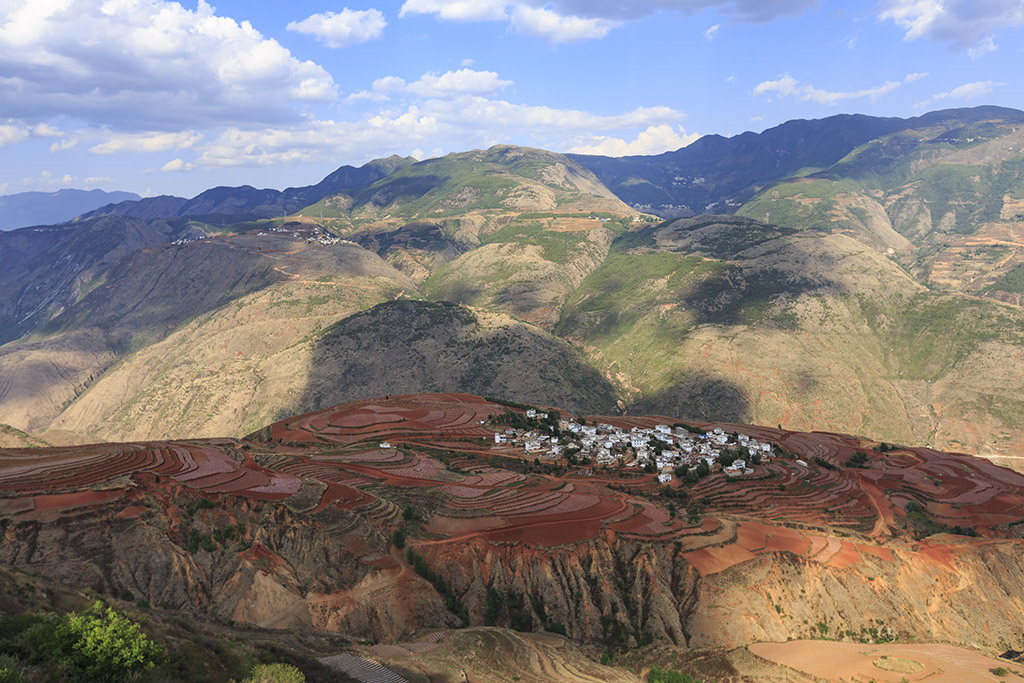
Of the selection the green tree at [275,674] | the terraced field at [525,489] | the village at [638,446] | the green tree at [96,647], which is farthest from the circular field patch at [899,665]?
the green tree at [96,647]

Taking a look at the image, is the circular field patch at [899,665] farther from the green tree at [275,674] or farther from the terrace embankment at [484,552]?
the green tree at [275,674]

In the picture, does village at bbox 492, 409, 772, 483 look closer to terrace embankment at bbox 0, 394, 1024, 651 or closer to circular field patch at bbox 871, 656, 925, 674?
terrace embankment at bbox 0, 394, 1024, 651

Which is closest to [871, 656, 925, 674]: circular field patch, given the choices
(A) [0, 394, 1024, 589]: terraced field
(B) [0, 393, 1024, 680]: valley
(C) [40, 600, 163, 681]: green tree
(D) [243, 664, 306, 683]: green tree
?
(B) [0, 393, 1024, 680]: valley

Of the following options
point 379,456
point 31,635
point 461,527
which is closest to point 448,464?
point 379,456

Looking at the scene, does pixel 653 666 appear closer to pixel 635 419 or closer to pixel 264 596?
pixel 264 596

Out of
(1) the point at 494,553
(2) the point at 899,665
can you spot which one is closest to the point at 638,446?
(1) the point at 494,553

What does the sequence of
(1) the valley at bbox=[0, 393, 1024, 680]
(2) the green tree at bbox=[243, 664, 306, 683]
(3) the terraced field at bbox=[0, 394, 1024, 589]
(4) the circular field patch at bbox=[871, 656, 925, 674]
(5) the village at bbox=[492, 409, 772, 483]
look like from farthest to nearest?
(5) the village at bbox=[492, 409, 772, 483] → (3) the terraced field at bbox=[0, 394, 1024, 589] → (1) the valley at bbox=[0, 393, 1024, 680] → (4) the circular field patch at bbox=[871, 656, 925, 674] → (2) the green tree at bbox=[243, 664, 306, 683]

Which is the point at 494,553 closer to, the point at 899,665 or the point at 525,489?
the point at 525,489

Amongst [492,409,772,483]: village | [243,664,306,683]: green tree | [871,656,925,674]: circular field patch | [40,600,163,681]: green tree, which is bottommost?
[871,656,925,674]: circular field patch

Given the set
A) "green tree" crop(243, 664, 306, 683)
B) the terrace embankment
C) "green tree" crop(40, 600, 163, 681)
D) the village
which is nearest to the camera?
"green tree" crop(40, 600, 163, 681)
